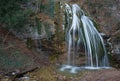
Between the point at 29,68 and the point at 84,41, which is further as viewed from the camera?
the point at 84,41

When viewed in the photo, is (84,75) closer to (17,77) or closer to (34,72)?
(34,72)

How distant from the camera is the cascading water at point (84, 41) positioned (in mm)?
13383

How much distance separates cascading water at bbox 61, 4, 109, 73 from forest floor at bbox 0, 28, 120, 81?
932mm

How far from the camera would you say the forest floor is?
1103cm

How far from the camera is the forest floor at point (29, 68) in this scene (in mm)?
11031

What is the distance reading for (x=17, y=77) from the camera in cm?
1103

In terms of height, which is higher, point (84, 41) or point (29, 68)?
point (84, 41)

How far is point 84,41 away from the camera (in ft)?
45.0

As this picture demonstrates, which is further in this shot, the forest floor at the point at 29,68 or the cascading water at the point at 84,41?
the cascading water at the point at 84,41

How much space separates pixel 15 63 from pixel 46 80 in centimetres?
189

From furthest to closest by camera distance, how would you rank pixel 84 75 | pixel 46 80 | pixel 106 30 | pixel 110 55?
pixel 106 30 → pixel 110 55 → pixel 84 75 → pixel 46 80

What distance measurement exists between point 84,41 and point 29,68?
348 cm

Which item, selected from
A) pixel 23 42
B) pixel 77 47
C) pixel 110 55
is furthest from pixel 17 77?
pixel 110 55

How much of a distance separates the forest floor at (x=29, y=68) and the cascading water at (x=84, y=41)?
0.93 meters
